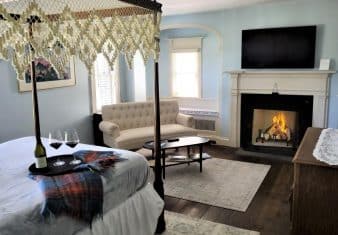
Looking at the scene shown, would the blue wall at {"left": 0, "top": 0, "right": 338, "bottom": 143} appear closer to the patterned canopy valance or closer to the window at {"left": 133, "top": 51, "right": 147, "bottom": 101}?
the window at {"left": 133, "top": 51, "right": 147, "bottom": 101}

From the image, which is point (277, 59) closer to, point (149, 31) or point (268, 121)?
point (268, 121)

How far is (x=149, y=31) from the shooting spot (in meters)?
2.85

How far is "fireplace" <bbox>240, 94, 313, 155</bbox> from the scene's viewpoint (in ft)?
18.0

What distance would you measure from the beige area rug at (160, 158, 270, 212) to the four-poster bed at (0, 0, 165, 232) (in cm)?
98

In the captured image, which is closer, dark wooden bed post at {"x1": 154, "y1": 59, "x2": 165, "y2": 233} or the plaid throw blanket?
the plaid throw blanket

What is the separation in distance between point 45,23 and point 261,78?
4300 millimetres

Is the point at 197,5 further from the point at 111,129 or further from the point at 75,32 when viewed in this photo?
the point at 75,32

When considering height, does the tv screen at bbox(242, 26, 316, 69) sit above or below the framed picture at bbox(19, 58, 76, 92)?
above

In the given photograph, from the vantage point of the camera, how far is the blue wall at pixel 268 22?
5066mm

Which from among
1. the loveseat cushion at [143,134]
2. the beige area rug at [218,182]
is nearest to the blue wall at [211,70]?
the loveseat cushion at [143,134]

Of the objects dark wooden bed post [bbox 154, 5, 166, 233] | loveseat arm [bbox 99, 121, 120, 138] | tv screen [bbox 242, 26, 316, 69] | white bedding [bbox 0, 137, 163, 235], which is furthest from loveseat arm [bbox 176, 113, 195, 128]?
white bedding [bbox 0, 137, 163, 235]

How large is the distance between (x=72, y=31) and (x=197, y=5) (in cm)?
342

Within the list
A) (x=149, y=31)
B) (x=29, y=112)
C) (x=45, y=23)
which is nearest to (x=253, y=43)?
(x=149, y=31)

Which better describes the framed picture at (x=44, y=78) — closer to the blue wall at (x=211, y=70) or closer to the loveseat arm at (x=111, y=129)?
the blue wall at (x=211, y=70)
